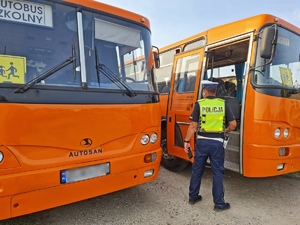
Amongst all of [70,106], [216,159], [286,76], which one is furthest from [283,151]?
[70,106]

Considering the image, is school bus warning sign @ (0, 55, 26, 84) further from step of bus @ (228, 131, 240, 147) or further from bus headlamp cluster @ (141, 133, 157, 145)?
step of bus @ (228, 131, 240, 147)

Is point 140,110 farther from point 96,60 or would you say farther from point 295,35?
point 295,35

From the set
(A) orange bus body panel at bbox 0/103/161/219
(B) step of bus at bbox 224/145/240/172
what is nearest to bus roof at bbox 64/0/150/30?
(A) orange bus body panel at bbox 0/103/161/219

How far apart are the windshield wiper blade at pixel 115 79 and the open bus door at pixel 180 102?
161 centimetres

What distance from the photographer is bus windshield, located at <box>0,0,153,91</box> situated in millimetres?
2426

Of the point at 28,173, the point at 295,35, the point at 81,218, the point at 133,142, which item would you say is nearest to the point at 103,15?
the point at 133,142

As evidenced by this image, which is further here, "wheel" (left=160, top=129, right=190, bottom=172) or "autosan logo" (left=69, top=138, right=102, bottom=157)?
"wheel" (left=160, top=129, right=190, bottom=172)

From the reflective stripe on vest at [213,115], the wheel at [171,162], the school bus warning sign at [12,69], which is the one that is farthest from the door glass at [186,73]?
the school bus warning sign at [12,69]

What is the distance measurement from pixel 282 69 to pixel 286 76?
135 mm

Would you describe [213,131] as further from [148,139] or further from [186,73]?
[186,73]

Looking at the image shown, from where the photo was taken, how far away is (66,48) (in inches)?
107

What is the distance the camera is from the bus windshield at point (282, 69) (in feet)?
11.3

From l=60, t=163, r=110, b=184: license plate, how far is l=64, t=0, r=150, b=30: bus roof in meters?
1.94

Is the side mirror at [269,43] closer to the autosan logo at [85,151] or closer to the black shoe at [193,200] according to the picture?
the black shoe at [193,200]
